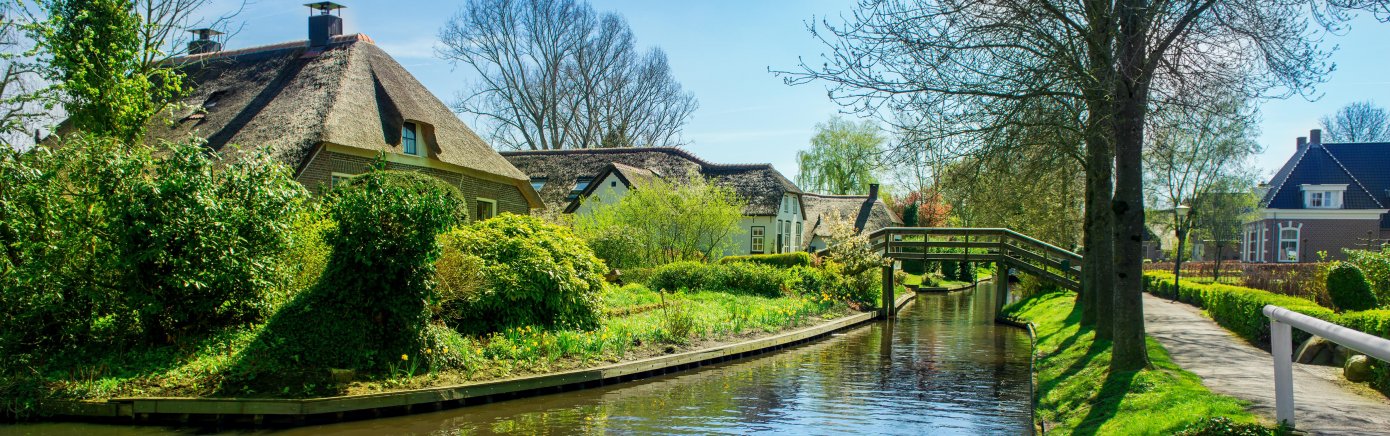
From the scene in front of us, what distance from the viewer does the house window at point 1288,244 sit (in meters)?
41.5

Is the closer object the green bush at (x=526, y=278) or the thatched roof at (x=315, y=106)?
the green bush at (x=526, y=278)

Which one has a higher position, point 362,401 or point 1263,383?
point 1263,383

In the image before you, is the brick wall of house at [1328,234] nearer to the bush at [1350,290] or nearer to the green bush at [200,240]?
Answer: the bush at [1350,290]

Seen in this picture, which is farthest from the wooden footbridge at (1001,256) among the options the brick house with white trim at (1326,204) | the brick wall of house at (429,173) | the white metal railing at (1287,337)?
the brick house with white trim at (1326,204)

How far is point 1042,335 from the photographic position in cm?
1767

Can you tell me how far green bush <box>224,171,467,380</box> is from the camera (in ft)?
34.3

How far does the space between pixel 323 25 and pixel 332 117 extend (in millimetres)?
6396

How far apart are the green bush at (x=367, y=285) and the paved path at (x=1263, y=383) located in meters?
9.31

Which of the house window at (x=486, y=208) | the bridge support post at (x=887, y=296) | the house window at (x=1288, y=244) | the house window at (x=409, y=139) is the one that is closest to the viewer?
the house window at (x=409, y=139)

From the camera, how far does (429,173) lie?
73.2 ft

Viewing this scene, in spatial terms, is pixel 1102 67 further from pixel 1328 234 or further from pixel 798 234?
pixel 1328 234

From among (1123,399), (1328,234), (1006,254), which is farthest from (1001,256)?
(1328,234)

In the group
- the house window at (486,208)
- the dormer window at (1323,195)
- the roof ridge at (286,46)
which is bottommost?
the house window at (486,208)

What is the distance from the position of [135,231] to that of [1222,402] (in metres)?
11.8
